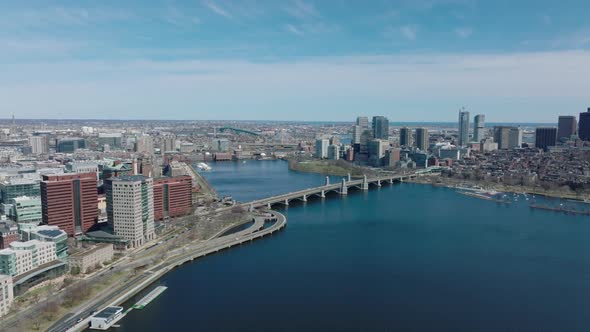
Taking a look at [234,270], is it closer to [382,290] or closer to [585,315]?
[382,290]

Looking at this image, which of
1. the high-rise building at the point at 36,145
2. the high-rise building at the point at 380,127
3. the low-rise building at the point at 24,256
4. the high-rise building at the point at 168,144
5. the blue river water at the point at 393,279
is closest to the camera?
the blue river water at the point at 393,279

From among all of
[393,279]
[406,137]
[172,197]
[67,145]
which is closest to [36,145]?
[67,145]

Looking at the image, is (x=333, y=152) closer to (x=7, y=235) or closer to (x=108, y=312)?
(x=7, y=235)

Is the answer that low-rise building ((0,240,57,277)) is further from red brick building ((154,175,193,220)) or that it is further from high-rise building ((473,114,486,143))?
high-rise building ((473,114,486,143))

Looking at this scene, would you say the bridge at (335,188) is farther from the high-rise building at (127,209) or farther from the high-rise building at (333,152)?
the high-rise building at (333,152)

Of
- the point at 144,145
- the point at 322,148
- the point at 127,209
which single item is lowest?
the point at 127,209

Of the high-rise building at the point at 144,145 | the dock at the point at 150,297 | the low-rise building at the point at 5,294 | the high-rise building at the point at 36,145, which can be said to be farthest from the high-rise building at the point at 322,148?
the low-rise building at the point at 5,294
